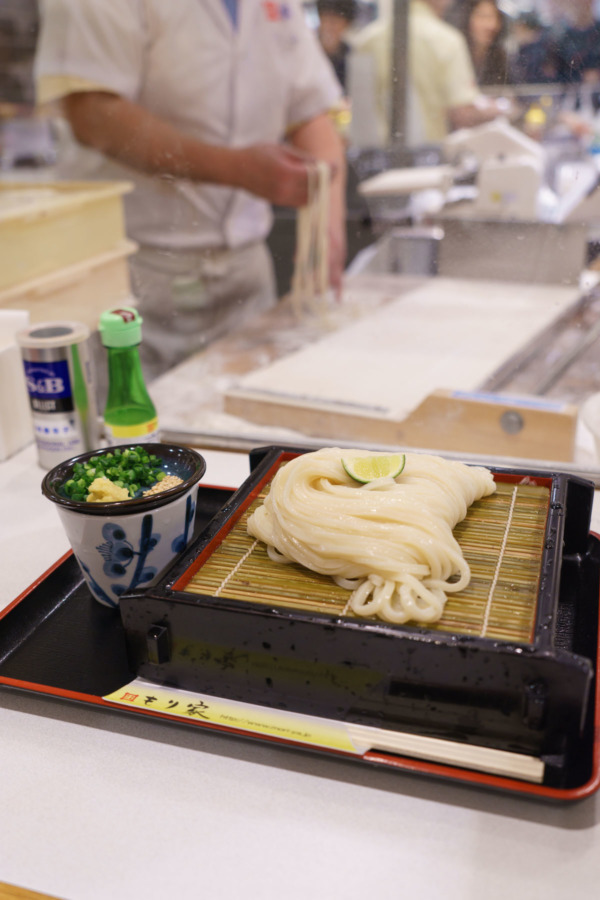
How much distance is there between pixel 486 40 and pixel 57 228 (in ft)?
3.14

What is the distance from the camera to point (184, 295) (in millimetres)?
1808

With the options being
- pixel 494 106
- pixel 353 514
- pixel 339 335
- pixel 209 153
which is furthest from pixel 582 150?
pixel 353 514

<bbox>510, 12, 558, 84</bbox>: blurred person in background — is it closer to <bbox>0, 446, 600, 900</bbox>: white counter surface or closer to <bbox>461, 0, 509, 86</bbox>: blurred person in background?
<bbox>461, 0, 509, 86</bbox>: blurred person in background

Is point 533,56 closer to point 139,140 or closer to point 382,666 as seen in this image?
point 139,140

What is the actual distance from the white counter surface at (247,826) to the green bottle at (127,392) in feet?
1.51

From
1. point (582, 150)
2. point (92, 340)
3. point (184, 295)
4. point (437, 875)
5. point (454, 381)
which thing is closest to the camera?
point (437, 875)

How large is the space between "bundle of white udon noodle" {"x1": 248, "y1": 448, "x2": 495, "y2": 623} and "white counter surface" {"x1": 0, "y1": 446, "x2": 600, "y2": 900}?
0.14 m

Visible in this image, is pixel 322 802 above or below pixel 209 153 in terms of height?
below

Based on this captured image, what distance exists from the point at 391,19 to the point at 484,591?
1.56 meters

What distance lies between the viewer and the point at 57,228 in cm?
170

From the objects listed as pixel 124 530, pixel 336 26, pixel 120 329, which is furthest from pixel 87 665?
pixel 336 26

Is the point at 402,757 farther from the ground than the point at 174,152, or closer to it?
closer to it

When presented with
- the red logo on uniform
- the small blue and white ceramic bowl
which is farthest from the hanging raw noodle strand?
the small blue and white ceramic bowl

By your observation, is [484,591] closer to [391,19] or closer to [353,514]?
[353,514]
